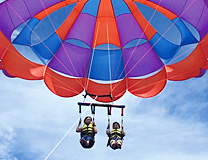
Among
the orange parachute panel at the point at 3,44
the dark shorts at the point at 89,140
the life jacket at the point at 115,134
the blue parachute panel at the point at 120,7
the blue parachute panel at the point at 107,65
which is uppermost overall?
the blue parachute panel at the point at 120,7

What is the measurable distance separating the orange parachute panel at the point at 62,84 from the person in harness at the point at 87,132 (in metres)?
1.15

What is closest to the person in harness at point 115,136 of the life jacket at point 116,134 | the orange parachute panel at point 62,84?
the life jacket at point 116,134

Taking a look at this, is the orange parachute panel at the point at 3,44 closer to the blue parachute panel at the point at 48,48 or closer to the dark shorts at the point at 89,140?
the blue parachute panel at the point at 48,48

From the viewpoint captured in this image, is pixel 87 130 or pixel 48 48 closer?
pixel 87 130

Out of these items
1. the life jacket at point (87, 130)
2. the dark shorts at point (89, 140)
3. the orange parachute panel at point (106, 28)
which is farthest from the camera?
the orange parachute panel at point (106, 28)

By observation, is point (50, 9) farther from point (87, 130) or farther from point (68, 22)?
point (87, 130)

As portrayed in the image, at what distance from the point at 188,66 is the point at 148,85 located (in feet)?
3.81

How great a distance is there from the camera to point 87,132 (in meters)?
6.95

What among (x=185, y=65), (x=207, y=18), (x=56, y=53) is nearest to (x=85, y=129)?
(x=56, y=53)

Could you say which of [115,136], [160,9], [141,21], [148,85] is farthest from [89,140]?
[160,9]

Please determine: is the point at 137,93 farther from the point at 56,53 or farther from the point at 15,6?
the point at 15,6

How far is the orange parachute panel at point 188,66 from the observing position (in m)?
7.68

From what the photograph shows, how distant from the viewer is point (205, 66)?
7656 mm

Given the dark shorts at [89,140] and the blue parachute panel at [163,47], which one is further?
the blue parachute panel at [163,47]
